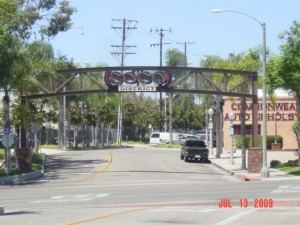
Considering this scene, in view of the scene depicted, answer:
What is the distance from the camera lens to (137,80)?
1704 inches

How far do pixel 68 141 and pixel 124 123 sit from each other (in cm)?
2401

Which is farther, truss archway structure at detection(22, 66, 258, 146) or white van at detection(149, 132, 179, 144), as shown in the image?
white van at detection(149, 132, 179, 144)

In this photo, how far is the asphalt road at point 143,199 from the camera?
17859mm

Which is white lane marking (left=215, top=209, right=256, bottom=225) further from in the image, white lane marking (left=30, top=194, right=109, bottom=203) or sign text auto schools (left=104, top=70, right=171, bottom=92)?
sign text auto schools (left=104, top=70, right=171, bottom=92)

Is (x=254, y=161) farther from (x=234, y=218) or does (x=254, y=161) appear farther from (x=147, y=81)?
(x=234, y=218)

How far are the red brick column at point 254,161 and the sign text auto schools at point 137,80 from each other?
663 cm

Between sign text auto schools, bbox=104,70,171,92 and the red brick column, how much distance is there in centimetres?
663

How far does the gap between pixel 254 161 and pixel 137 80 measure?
8.61 m

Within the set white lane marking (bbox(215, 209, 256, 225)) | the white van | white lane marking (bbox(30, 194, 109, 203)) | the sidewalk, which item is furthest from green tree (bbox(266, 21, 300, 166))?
the white van

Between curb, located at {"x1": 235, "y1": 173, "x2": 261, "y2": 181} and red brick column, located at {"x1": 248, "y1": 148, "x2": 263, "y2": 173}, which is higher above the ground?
red brick column, located at {"x1": 248, "y1": 148, "x2": 263, "y2": 173}

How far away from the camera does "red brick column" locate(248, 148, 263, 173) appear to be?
41.4 m

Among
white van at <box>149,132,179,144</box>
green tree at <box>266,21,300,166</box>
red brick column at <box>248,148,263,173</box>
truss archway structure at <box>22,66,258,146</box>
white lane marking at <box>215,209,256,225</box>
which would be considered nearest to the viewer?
white lane marking at <box>215,209,256,225</box>

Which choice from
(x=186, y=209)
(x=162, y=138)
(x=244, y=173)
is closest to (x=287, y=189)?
(x=186, y=209)
